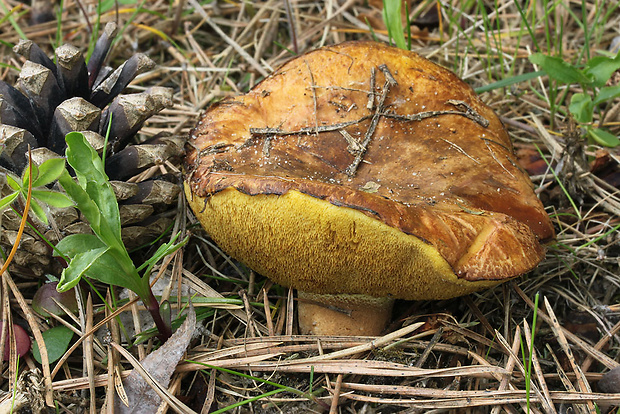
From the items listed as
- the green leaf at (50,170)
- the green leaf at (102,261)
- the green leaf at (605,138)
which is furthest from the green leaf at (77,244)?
the green leaf at (605,138)

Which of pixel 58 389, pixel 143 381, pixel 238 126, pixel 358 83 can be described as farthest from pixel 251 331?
pixel 358 83

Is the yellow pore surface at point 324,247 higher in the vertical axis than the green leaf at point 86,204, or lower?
lower

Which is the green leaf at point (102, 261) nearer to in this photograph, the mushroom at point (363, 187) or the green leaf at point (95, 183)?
the green leaf at point (95, 183)

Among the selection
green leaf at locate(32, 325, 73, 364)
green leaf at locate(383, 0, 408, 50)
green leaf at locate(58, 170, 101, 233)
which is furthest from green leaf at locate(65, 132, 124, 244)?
green leaf at locate(383, 0, 408, 50)

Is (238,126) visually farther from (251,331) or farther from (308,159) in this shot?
(251,331)

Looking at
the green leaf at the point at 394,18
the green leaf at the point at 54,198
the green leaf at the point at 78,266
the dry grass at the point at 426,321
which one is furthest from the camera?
the green leaf at the point at 394,18

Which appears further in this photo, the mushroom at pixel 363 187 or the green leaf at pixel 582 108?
the green leaf at pixel 582 108
